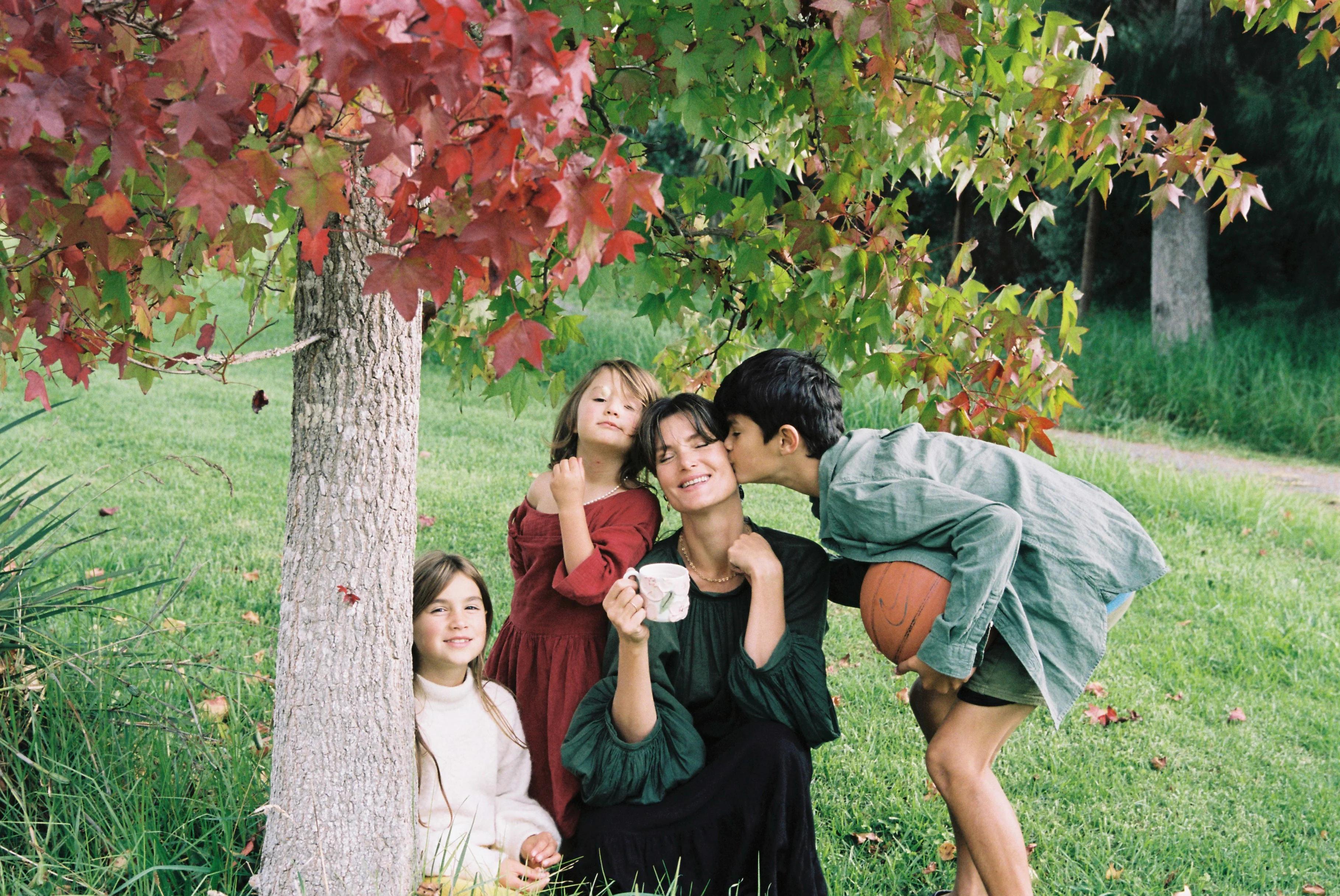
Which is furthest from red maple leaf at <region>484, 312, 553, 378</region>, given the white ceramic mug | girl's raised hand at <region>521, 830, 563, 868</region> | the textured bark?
the textured bark

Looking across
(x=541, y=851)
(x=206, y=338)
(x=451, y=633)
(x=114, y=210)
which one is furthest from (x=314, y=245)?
(x=541, y=851)

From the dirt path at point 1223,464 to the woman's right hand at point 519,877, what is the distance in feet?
22.5

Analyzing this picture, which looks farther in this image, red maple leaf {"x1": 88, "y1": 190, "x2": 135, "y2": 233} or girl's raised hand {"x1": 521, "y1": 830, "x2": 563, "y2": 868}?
girl's raised hand {"x1": 521, "y1": 830, "x2": 563, "y2": 868}

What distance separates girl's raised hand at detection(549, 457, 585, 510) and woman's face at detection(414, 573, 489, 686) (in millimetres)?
373

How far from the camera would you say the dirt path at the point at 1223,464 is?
845cm

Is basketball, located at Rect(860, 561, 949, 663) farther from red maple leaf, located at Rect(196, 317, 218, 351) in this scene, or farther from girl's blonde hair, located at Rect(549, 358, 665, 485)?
red maple leaf, located at Rect(196, 317, 218, 351)

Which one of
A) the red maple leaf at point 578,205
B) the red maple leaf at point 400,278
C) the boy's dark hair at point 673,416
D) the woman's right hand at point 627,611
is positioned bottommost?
the woman's right hand at point 627,611

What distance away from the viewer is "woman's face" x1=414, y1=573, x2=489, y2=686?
9.41 ft

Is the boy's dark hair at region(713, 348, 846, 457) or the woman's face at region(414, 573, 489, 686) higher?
the boy's dark hair at region(713, 348, 846, 457)

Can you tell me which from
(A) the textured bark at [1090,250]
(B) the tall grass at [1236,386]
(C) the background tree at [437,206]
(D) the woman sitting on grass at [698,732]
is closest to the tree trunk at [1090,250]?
(A) the textured bark at [1090,250]

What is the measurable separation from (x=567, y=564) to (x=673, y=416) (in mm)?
497

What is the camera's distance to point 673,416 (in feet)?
9.45

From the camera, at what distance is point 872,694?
14.9ft

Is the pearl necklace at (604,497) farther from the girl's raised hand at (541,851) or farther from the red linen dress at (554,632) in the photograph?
the girl's raised hand at (541,851)
